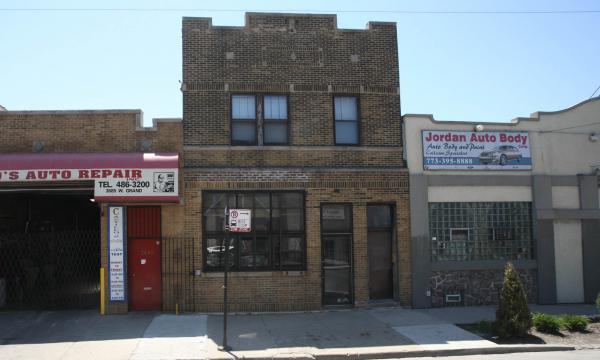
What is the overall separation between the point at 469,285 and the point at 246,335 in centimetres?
716

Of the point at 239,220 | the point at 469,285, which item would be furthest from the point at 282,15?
the point at 469,285

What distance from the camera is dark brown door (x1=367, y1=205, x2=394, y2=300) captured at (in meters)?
15.6

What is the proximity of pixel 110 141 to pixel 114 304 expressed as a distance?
4.29 metres

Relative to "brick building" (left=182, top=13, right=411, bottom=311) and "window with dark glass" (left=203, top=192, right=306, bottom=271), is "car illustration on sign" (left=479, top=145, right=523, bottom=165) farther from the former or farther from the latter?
"window with dark glass" (left=203, top=192, right=306, bottom=271)

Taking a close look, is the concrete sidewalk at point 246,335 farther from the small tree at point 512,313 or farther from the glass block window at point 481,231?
the glass block window at point 481,231

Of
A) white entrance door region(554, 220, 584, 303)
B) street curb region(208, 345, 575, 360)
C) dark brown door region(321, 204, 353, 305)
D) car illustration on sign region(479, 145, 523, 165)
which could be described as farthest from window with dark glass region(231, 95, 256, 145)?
white entrance door region(554, 220, 584, 303)

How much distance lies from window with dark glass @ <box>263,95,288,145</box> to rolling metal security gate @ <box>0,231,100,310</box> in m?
5.70

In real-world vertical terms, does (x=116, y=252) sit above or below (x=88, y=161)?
below

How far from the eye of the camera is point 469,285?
15.8 metres

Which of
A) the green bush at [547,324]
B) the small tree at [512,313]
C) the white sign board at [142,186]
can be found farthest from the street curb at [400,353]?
the white sign board at [142,186]

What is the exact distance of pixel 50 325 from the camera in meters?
12.9

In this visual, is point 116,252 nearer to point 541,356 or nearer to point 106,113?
point 106,113

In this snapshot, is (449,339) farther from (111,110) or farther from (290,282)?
(111,110)

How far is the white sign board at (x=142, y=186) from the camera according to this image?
45.1 feet
